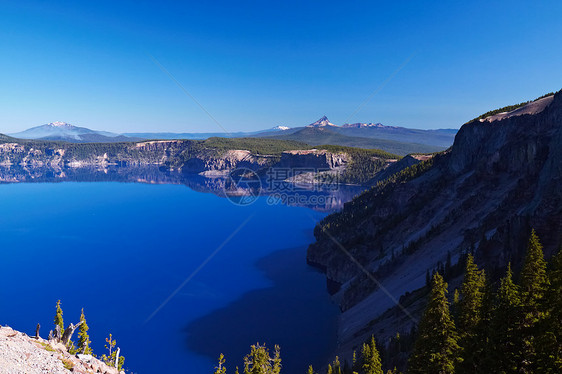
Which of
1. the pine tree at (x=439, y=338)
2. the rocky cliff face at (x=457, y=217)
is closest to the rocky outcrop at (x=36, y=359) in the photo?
the pine tree at (x=439, y=338)

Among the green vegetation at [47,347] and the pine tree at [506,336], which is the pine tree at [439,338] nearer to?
the pine tree at [506,336]

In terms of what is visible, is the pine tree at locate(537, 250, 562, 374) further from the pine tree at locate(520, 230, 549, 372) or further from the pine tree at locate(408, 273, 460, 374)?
the pine tree at locate(408, 273, 460, 374)

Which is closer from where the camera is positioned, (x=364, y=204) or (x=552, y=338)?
(x=552, y=338)

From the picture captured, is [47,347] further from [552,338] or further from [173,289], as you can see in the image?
[173,289]

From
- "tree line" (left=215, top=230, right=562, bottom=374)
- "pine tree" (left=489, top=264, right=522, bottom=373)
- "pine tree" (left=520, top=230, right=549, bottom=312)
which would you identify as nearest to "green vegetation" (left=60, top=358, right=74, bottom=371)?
"tree line" (left=215, top=230, right=562, bottom=374)

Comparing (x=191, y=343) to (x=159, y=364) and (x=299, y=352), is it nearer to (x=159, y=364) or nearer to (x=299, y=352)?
(x=159, y=364)

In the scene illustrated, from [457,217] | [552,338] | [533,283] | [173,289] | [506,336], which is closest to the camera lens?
[552,338]

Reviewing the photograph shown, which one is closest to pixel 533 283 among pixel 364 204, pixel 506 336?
pixel 506 336

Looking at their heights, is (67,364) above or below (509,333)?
below
